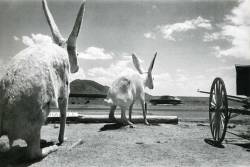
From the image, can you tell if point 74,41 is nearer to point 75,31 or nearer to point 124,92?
point 75,31

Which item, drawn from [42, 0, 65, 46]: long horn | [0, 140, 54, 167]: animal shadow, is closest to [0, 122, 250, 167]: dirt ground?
[0, 140, 54, 167]: animal shadow

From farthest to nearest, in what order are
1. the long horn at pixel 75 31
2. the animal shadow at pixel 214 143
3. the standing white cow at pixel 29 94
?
1. the animal shadow at pixel 214 143
2. the long horn at pixel 75 31
3. the standing white cow at pixel 29 94

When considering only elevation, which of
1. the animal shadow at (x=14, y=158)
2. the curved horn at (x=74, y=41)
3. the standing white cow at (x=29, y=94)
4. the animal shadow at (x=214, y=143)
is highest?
the curved horn at (x=74, y=41)

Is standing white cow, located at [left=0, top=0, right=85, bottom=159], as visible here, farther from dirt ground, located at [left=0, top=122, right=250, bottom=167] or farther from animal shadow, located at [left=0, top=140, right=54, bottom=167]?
dirt ground, located at [left=0, top=122, right=250, bottom=167]

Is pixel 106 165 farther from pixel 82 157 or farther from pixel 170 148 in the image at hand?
pixel 170 148

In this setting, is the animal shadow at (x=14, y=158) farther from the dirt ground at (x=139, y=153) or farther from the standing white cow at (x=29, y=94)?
the standing white cow at (x=29, y=94)

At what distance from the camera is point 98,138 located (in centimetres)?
740

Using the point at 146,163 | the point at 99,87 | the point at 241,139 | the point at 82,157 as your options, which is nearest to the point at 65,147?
the point at 82,157

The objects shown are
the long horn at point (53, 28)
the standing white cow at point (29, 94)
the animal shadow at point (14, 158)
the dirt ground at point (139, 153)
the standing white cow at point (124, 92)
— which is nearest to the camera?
the standing white cow at point (29, 94)

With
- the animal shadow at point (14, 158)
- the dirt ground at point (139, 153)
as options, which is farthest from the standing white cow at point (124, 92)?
the animal shadow at point (14, 158)

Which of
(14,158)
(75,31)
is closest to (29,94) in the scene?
(14,158)

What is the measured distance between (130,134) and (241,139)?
126 inches

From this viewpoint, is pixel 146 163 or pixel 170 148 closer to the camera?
pixel 146 163

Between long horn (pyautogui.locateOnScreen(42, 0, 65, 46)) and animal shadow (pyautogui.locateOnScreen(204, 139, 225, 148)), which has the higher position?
long horn (pyautogui.locateOnScreen(42, 0, 65, 46))
